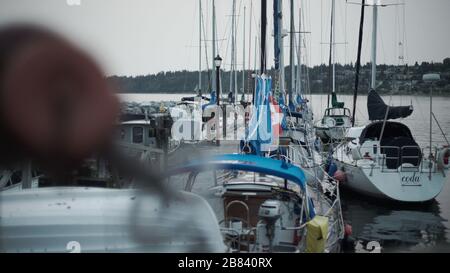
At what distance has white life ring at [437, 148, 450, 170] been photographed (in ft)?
35.4

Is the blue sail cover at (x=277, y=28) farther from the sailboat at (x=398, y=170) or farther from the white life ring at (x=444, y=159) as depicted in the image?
the white life ring at (x=444, y=159)

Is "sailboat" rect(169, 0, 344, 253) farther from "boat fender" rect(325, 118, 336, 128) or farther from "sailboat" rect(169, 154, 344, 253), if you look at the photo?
"boat fender" rect(325, 118, 336, 128)

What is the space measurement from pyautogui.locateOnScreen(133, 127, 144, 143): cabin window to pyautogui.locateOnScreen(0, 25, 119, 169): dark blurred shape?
11.1m

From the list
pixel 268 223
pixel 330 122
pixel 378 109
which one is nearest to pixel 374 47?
pixel 378 109

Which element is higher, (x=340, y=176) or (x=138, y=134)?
(x=138, y=134)

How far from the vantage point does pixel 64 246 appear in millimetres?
2670

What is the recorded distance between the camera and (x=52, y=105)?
858 millimetres

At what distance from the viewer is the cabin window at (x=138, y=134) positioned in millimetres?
11878

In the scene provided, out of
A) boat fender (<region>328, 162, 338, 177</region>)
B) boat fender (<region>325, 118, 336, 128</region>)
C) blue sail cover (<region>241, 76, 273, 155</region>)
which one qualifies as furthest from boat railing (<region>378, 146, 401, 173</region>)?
boat fender (<region>325, 118, 336, 128</region>)

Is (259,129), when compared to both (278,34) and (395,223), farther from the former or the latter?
(395,223)

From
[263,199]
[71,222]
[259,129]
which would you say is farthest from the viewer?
[259,129]

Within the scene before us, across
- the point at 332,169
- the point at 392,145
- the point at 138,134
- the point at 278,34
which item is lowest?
the point at 332,169

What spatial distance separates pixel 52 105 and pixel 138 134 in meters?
11.4
